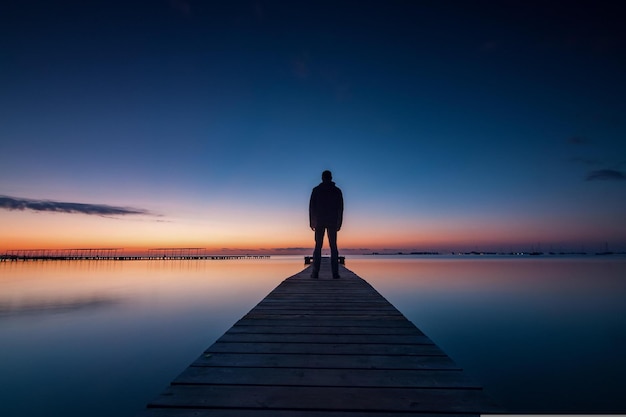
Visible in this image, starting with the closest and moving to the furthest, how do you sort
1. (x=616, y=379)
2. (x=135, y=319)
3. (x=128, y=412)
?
(x=128, y=412)
(x=616, y=379)
(x=135, y=319)

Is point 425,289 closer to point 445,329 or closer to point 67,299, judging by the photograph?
point 445,329

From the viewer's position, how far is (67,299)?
672 inches

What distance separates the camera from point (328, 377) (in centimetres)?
256

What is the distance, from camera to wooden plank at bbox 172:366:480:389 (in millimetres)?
2453

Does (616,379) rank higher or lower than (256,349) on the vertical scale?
lower

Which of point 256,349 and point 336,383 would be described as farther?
point 256,349

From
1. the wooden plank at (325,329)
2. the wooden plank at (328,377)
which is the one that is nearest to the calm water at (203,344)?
the wooden plank at (325,329)

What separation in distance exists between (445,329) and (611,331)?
5242 mm

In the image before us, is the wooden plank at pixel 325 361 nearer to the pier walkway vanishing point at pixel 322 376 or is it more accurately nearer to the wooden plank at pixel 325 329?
the pier walkway vanishing point at pixel 322 376

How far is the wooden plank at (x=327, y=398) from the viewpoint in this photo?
2104 millimetres

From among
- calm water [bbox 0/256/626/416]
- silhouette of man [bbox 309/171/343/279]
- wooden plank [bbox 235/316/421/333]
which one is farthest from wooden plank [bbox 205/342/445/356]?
silhouette of man [bbox 309/171/343/279]

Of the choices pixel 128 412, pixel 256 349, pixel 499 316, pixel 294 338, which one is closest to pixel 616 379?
pixel 499 316

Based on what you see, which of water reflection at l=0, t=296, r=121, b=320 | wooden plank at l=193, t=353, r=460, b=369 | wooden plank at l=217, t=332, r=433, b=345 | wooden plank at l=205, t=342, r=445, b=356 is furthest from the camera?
water reflection at l=0, t=296, r=121, b=320

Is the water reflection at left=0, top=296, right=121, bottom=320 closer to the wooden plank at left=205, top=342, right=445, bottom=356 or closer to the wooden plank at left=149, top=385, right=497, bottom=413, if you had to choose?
the wooden plank at left=205, top=342, right=445, bottom=356
